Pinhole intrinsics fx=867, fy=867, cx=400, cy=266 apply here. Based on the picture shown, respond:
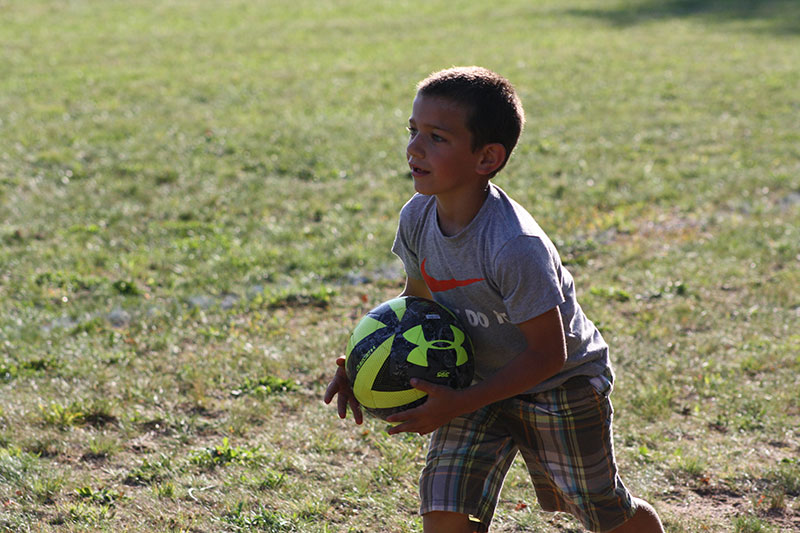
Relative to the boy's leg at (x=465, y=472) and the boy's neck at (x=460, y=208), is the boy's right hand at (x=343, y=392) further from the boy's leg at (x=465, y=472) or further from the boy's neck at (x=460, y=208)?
the boy's neck at (x=460, y=208)

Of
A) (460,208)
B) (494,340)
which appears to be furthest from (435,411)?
(460,208)

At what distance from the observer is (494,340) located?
10.3ft

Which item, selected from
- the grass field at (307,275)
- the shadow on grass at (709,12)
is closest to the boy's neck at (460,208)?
the grass field at (307,275)

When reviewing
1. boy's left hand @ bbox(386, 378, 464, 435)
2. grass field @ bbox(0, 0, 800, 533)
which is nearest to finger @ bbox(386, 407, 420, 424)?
boy's left hand @ bbox(386, 378, 464, 435)

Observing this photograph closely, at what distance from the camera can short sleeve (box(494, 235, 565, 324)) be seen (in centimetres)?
278

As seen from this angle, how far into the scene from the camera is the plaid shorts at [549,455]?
10.0ft

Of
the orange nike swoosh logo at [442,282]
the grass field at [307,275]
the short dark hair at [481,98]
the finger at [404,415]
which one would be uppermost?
the short dark hair at [481,98]

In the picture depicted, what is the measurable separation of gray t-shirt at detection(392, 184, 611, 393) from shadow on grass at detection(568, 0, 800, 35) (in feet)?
66.9

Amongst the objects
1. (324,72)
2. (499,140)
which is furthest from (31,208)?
(324,72)

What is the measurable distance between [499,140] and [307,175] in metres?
6.79

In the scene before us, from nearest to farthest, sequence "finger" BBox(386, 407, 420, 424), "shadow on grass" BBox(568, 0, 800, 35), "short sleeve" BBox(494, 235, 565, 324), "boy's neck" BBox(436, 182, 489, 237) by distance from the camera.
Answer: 1. "short sleeve" BBox(494, 235, 565, 324)
2. "finger" BBox(386, 407, 420, 424)
3. "boy's neck" BBox(436, 182, 489, 237)
4. "shadow on grass" BBox(568, 0, 800, 35)

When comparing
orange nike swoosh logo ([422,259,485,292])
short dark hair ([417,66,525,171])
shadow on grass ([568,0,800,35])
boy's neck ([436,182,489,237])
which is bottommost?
orange nike swoosh logo ([422,259,485,292])

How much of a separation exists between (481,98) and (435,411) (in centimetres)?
106

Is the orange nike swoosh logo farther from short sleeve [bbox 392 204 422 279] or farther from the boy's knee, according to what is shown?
the boy's knee
